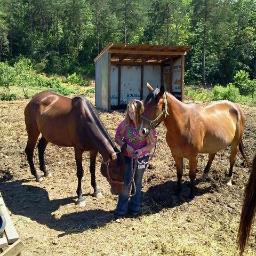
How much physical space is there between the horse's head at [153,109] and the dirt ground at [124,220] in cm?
115

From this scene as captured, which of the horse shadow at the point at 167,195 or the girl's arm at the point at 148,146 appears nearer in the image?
the girl's arm at the point at 148,146

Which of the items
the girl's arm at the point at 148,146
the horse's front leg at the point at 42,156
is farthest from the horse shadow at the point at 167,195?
the horse's front leg at the point at 42,156

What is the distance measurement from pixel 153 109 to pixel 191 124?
770mm

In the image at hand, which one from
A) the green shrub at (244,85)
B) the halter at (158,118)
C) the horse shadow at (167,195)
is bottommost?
the green shrub at (244,85)

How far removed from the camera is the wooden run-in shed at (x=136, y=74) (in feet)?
37.2

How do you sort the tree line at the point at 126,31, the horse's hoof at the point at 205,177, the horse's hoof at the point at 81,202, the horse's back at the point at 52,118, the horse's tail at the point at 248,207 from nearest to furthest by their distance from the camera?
1. the horse's tail at the point at 248,207
2. the horse's hoof at the point at 81,202
3. the horse's back at the point at 52,118
4. the horse's hoof at the point at 205,177
5. the tree line at the point at 126,31

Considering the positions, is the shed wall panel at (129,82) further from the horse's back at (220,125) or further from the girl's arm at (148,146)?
the girl's arm at (148,146)

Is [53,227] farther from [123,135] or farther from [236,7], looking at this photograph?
[236,7]

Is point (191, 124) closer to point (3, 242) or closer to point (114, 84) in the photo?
point (3, 242)

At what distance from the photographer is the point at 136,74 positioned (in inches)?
494

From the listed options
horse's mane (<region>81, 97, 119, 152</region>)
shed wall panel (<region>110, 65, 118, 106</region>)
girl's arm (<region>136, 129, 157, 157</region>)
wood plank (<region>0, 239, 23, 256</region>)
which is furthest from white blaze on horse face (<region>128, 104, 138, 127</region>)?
shed wall panel (<region>110, 65, 118, 106</region>)

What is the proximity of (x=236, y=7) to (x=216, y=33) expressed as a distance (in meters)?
7.02

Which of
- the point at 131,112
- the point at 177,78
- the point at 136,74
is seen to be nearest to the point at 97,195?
the point at 131,112

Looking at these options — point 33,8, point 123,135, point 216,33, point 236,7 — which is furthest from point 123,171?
point 33,8
